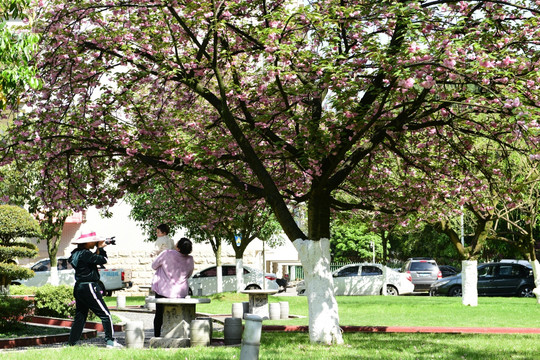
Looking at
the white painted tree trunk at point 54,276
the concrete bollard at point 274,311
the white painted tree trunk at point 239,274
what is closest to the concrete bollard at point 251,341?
the concrete bollard at point 274,311

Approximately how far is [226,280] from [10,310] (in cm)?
1859

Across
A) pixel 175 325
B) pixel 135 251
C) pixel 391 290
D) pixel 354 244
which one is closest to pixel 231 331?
pixel 175 325

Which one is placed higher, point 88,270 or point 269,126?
point 269,126

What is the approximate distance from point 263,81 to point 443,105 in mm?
3268

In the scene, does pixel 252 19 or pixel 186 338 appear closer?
pixel 186 338

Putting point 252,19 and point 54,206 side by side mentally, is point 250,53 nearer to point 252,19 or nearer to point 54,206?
point 252,19

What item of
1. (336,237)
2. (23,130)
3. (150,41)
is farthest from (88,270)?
(336,237)

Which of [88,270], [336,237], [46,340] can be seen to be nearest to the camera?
[88,270]

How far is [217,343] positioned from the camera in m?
12.5

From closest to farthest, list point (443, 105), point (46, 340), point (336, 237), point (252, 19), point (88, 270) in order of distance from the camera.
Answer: point (88, 270)
point (443, 105)
point (46, 340)
point (252, 19)
point (336, 237)

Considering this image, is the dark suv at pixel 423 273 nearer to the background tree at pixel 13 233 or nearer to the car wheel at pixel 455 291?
the car wheel at pixel 455 291

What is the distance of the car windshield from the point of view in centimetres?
3872

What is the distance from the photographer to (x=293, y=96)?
44.1ft

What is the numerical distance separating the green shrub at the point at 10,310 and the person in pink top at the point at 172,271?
13.2ft
